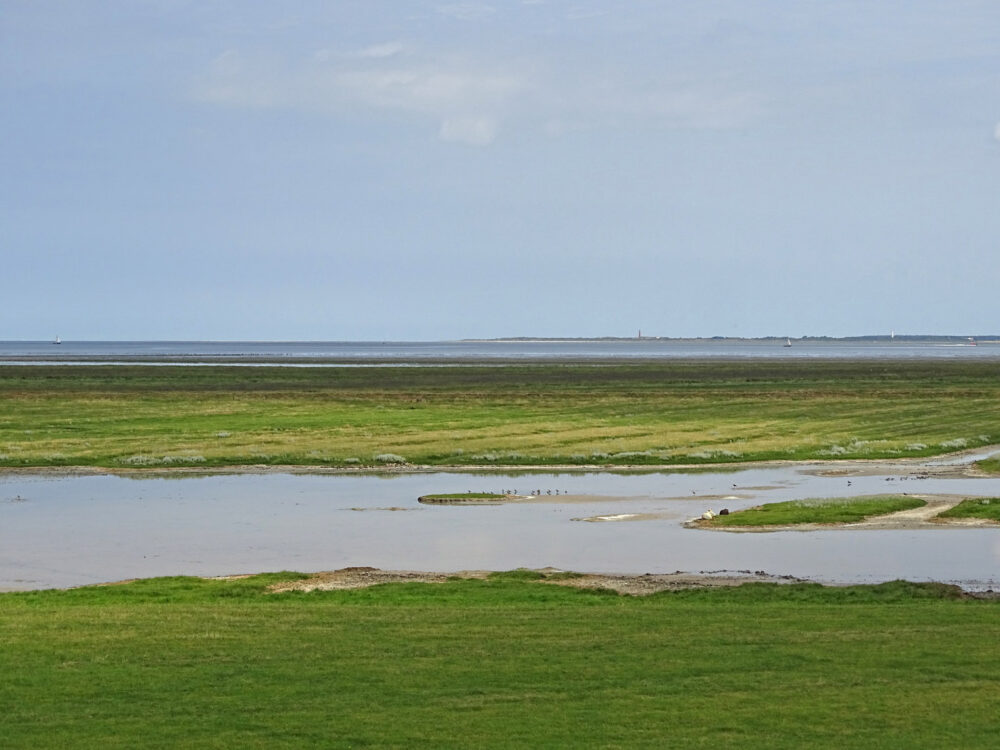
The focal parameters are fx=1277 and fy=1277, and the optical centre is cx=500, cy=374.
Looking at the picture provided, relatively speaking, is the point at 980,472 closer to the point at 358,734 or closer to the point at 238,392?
the point at 358,734

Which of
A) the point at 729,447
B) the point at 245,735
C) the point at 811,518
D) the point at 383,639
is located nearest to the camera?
the point at 245,735

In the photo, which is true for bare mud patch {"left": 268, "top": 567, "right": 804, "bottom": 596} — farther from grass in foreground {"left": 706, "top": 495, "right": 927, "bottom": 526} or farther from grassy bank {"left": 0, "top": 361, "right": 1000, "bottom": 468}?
grassy bank {"left": 0, "top": 361, "right": 1000, "bottom": 468}

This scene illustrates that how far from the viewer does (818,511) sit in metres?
35.3

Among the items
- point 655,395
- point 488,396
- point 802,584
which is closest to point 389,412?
point 488,396

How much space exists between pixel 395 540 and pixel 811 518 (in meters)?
11.3

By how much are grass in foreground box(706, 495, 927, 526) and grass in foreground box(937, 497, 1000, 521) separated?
1360mm

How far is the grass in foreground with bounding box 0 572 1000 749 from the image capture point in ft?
43.2

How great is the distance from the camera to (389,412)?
7819 cm

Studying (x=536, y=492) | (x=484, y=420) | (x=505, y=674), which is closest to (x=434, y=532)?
(x=536, y=492)

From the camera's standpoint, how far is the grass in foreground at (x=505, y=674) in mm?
13156

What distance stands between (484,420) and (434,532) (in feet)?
127

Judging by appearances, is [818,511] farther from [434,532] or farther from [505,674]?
[505,674]

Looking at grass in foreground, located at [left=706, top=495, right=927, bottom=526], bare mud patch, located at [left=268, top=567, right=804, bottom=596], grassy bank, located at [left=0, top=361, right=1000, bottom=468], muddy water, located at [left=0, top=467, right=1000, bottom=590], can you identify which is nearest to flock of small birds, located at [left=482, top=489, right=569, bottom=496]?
muddy water, located at [left=0, top=467, right=1000, bottom=590]

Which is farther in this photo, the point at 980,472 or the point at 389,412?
the point at 389,412
